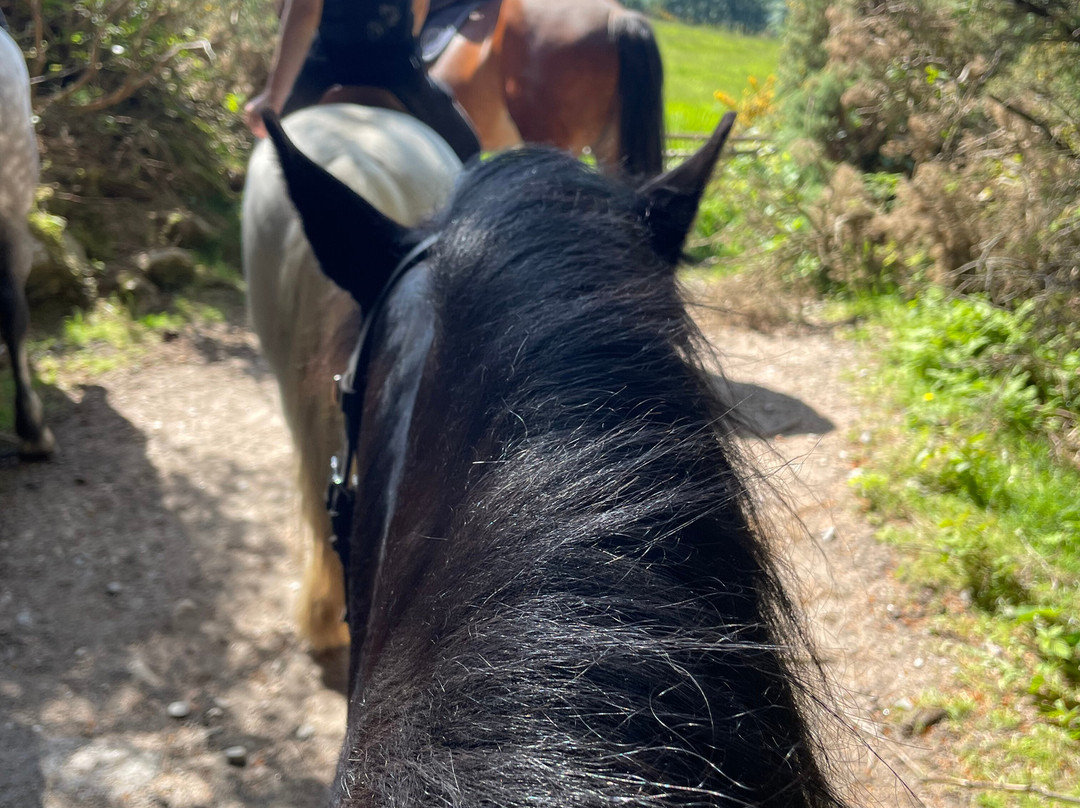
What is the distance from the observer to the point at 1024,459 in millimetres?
3355

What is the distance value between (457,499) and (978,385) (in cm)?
359

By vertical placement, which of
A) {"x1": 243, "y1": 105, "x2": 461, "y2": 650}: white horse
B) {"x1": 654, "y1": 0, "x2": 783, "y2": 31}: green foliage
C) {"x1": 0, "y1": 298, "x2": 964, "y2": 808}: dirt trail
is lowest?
{"x1": 0, "y1": 298, "x2": 964, "y2": 808}: dirt trail

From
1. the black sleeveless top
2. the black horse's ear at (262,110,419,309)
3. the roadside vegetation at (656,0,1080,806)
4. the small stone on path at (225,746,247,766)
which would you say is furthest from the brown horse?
the black horse's ear at (262,110,419,309)

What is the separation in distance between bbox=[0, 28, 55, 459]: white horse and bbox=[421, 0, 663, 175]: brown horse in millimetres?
2430

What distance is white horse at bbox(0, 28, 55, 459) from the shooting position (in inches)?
145

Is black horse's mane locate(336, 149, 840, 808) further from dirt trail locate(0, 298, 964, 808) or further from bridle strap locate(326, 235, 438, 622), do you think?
dirt trail locate(0, 298, 964, 808)

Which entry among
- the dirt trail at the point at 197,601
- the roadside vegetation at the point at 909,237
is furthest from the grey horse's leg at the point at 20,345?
the roadside vegetation at the point at 909,237

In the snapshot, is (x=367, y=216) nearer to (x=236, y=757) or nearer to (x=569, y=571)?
(x=569, y=571)

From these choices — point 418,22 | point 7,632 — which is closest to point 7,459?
point 7,632

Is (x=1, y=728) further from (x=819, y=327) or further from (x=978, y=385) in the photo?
(x=819, y=327)

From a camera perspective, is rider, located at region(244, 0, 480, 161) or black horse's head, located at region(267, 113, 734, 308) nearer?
black horse's head, located at region(267, 113, 734, 308)

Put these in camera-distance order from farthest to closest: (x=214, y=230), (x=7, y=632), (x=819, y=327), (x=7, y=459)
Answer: (x=214, y=230) → (x=819, y=327) → (x=7, y=459) → (x=7, y=632)

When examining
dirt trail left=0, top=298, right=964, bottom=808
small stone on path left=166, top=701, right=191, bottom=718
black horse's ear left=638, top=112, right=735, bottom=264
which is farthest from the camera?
small stone on path left=166, top=701, right=191, bottom=718

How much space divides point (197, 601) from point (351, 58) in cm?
240
